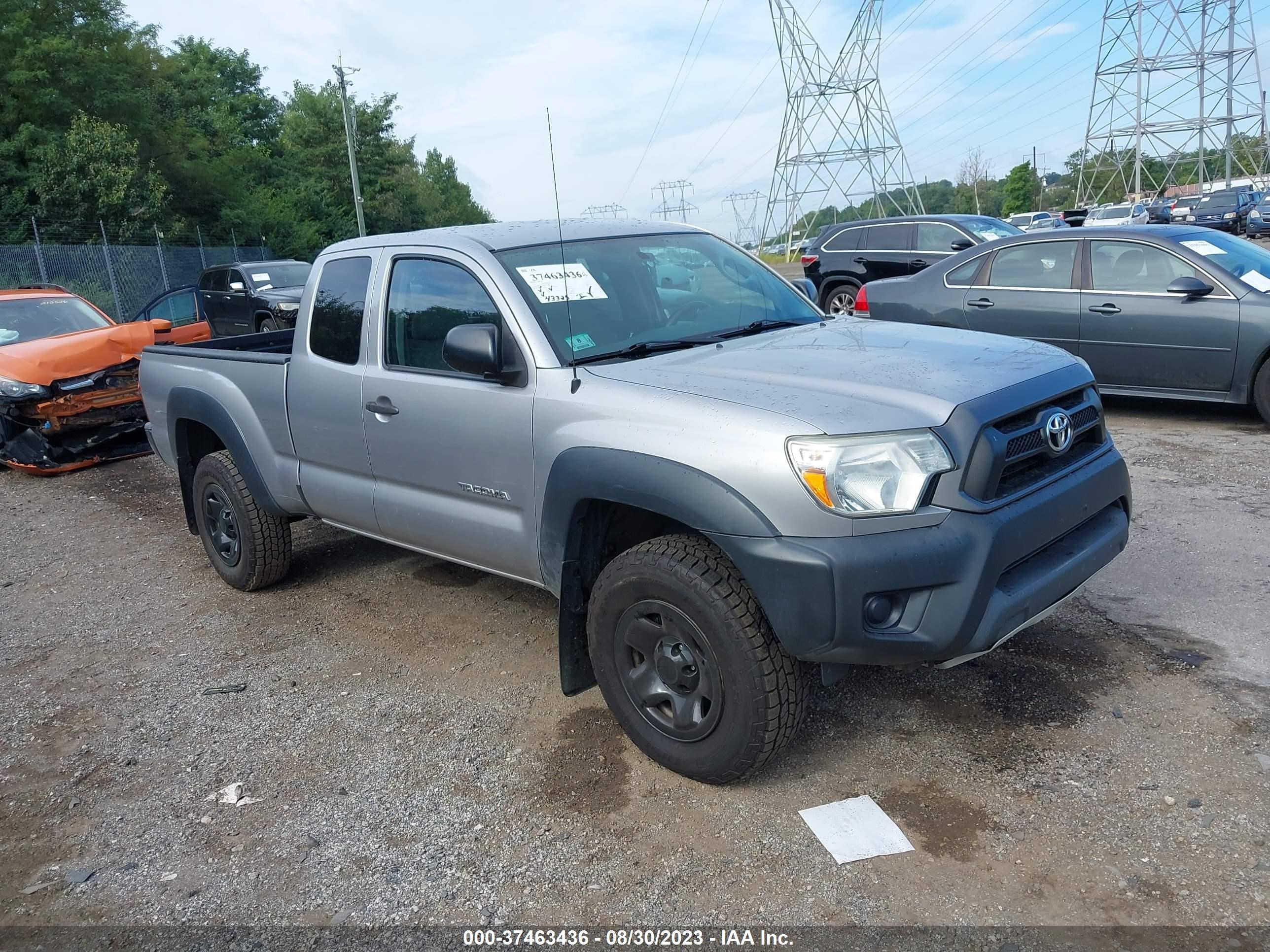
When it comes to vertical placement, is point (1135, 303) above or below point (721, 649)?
above

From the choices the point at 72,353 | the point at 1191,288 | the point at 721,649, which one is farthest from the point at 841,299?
the point at 721,649

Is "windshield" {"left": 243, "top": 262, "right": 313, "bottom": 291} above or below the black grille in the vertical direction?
above

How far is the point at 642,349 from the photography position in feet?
12.1

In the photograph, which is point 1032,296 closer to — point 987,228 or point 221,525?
point 987,228

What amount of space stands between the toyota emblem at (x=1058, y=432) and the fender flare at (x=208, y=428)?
3.71 m

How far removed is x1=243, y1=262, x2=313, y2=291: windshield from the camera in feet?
54.2

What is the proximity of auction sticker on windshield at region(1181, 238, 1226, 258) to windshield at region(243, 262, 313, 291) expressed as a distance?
13.3m

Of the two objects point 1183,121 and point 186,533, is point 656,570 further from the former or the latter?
point 1183,121

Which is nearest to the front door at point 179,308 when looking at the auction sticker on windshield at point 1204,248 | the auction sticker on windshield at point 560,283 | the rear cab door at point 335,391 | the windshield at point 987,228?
the windshield at point 987,228

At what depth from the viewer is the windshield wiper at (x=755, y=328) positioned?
396cm

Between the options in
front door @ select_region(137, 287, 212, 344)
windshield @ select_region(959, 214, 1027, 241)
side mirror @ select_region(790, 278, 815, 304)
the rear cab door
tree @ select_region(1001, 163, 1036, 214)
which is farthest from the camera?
tree @ select_region(1001, 163, 1036, 214)

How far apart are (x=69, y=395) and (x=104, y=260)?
17466 mm

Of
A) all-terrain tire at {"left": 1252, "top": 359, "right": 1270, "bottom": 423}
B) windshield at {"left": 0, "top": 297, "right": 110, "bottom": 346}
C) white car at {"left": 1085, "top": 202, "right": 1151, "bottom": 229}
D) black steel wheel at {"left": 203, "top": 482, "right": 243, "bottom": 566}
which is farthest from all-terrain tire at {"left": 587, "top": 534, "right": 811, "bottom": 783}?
white car at {"left": 1085, "top": 202, "right": 1151, "bottom": 229}

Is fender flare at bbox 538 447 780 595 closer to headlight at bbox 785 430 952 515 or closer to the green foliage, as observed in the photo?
headlight at bbox 785 430 952 515
